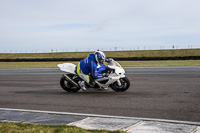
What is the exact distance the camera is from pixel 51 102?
887 cm

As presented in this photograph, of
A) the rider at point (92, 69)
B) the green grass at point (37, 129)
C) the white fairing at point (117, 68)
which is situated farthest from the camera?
the rider at point (92, 69)

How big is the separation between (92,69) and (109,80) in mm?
741

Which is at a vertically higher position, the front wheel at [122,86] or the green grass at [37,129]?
the front wheel at [122,86]

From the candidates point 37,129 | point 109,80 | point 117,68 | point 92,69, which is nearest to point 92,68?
point 92,69

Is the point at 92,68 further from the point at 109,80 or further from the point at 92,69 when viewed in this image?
the point at 109,80

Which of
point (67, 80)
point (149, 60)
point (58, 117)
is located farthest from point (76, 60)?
point (58, 117)

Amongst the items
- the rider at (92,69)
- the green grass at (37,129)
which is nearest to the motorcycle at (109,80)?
the rider at (92,69)

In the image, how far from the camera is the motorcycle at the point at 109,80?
10.5 m

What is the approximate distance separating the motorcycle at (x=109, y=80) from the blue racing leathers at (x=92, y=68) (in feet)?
0.69

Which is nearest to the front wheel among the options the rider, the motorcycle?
the motorcycle

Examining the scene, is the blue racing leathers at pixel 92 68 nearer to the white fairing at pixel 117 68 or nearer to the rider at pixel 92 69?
the rider at pixel 92 69

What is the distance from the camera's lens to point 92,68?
10.7 metres

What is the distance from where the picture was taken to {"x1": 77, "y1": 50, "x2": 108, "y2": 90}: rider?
10644 millimetres

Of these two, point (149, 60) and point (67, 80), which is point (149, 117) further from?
point (149, 60)
